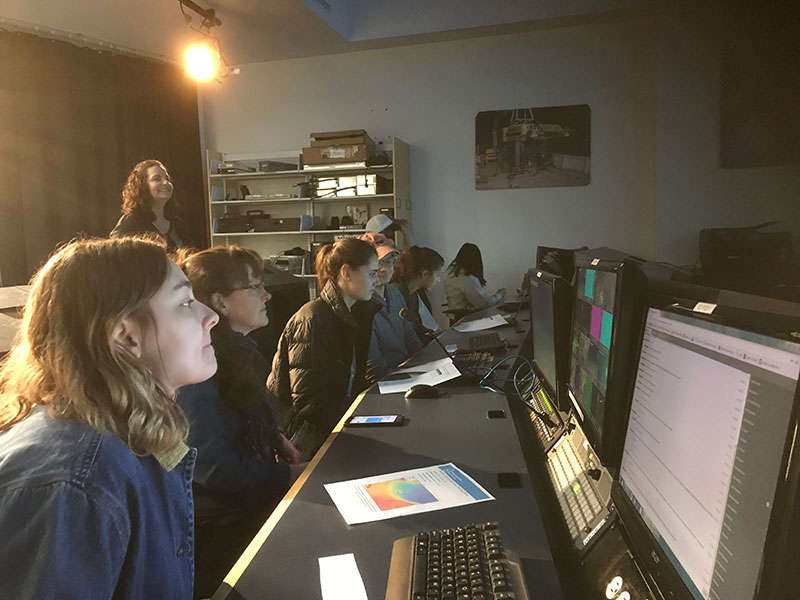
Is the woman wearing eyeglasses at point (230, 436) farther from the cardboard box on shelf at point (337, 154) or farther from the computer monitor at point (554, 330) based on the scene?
the cardboard box on shelf at point (337, 154)

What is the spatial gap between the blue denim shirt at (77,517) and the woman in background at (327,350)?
3.69 ft

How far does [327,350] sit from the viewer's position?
2055 millimetres

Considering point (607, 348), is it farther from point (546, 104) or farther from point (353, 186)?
point (546, 104)

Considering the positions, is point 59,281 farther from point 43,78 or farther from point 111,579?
point 43,78

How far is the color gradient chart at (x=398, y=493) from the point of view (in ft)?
3.45

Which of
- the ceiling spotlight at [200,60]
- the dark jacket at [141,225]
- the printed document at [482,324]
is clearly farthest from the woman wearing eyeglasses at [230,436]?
the ceiling spotlight at [200,60]

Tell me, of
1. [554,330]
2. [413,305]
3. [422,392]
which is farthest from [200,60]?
[554,330]

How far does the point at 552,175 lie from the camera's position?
4.96 meters

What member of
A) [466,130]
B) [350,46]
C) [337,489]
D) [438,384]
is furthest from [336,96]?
[337,489]

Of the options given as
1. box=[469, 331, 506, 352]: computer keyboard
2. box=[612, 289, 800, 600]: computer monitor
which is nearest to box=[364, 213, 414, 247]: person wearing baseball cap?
box=[469, 331, 506, 352]: computer keyboard

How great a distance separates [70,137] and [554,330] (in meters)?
4.68

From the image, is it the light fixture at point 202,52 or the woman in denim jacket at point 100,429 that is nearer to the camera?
the woman in denim jacket at point 100,429

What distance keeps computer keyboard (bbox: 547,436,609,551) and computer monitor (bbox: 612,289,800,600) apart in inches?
5.1

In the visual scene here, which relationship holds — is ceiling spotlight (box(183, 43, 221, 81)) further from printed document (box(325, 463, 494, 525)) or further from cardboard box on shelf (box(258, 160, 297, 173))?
printed document (box(325, 463, 494, 525))
